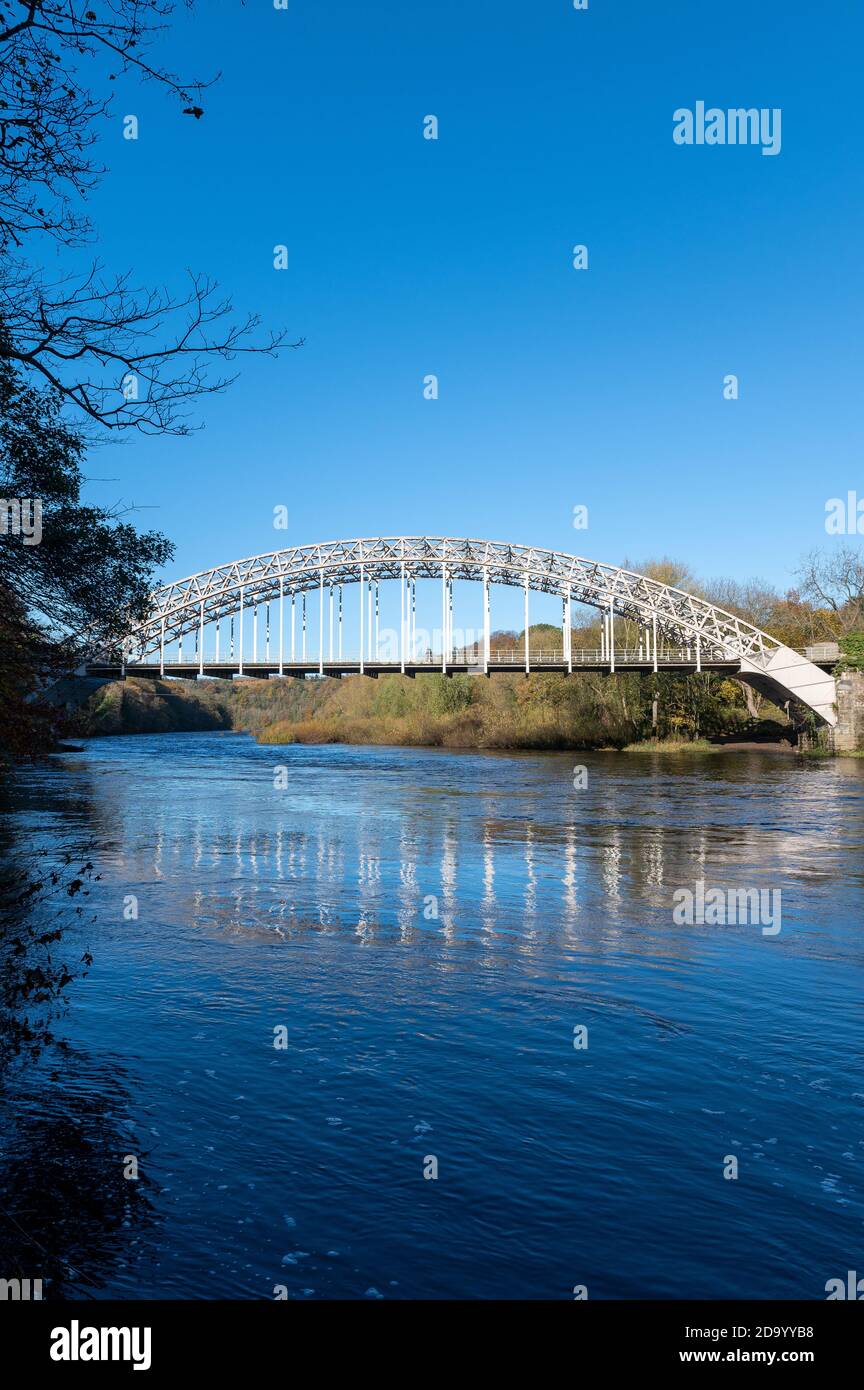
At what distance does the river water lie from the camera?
19.0 feet

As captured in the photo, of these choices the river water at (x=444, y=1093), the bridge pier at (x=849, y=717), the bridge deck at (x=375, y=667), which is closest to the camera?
the river water at (x=444, y=1093)

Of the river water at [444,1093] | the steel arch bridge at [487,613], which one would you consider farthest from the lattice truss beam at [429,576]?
the river water at [444,1093]

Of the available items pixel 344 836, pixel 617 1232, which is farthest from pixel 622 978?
pixel 344 836

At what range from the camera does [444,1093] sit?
26.7 feet

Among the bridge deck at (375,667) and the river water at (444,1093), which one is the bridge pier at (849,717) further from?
the river water at (444,1093)

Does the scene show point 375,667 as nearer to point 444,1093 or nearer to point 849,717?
point 849,717

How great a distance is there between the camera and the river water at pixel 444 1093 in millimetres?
5789

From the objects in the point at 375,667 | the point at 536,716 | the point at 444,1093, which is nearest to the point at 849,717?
the point at 536,716

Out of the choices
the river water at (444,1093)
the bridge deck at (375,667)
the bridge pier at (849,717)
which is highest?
the bridge deck at (375,667)

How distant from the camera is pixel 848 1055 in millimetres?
8930

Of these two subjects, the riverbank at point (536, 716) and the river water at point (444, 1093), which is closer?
the river water at point (444, 1093)

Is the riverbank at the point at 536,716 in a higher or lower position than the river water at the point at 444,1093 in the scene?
higher
